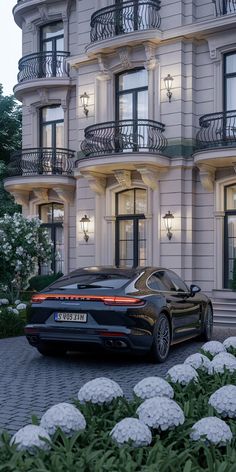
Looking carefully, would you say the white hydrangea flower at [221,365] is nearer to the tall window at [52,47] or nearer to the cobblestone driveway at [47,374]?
the cobblestone driveway at [47,374]

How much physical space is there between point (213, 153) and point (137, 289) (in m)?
7.93

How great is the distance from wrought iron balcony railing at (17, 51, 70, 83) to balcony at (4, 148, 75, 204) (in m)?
2.67

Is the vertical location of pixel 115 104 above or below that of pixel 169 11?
below

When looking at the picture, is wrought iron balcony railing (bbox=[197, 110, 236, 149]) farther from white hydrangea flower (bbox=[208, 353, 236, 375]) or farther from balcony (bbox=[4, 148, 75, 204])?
white hydrangea flower (bbox=[208, 353, 236, 375])

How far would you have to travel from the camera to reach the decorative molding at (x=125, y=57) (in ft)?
56.6

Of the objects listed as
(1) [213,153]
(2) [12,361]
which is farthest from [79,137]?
(2) [12,361]

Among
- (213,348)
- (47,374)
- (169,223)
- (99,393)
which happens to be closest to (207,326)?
(47,374)

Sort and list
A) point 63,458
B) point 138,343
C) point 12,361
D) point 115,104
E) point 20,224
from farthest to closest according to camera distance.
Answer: point 115,104
point 20,224
point 12,361
point 138,343
point 63,458

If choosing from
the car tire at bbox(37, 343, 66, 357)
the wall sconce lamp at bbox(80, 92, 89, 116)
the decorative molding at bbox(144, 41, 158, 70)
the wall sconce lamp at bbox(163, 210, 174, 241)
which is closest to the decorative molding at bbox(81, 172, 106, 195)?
the wall sconce lamp at bbox(80, 92, 89, 116)

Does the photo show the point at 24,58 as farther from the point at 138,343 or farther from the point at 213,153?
the point at 138,343

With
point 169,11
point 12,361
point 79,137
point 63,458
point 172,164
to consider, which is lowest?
point 12,361

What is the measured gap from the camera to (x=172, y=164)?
16406 mm

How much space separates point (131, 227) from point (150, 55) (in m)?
5.04

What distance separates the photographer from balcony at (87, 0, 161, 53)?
1666 centimetres
